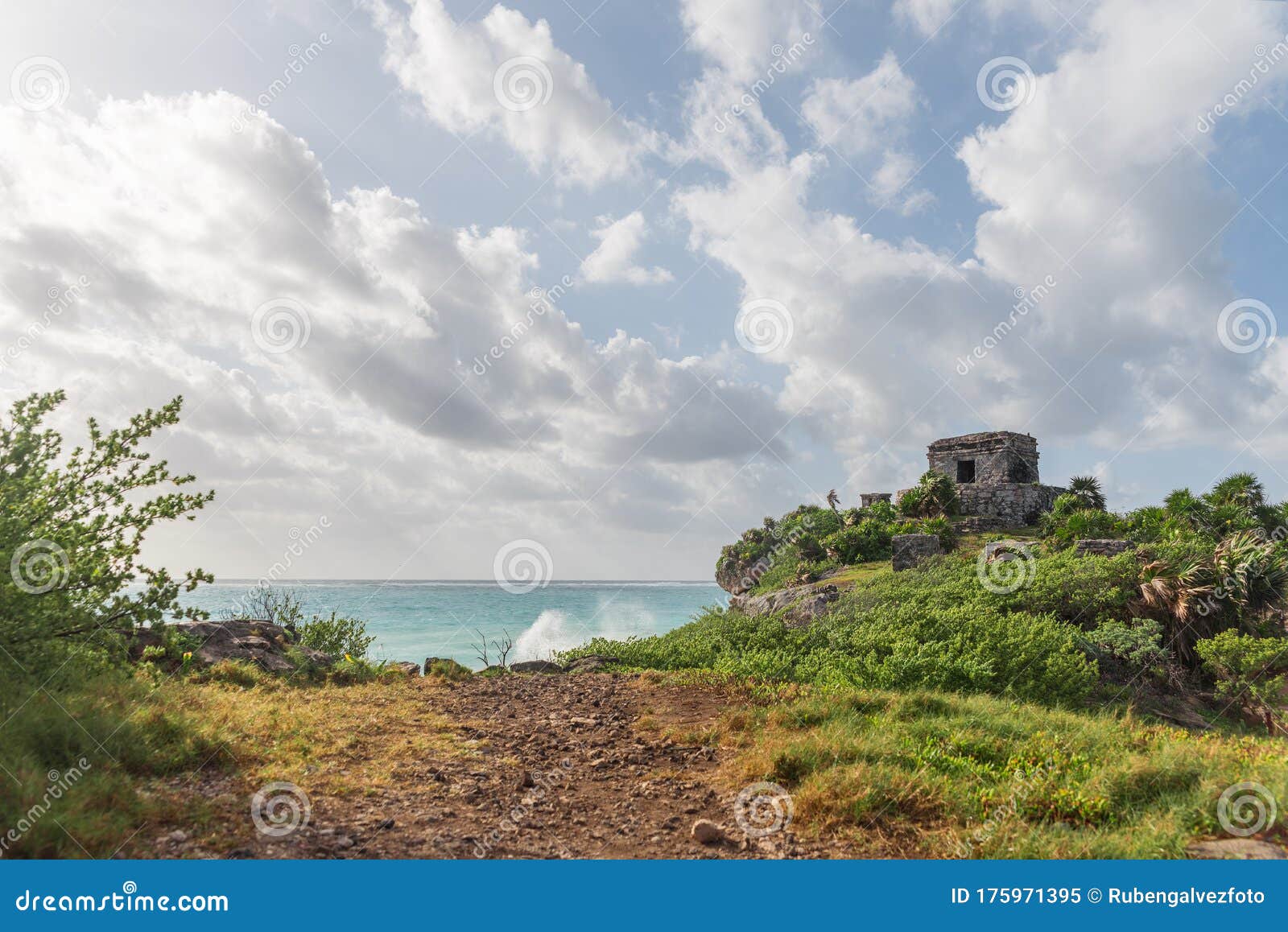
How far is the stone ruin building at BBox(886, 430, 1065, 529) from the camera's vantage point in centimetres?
3666

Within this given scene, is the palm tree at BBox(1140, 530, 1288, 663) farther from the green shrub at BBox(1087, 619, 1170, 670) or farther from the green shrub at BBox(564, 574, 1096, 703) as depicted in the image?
the green shrub at BBox(564, 574, 1096, 703)

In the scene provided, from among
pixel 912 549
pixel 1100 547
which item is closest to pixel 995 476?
pixel 912 549

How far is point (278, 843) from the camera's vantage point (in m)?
5.27

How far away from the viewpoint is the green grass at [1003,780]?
211 inches

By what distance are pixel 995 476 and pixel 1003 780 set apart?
36.0m

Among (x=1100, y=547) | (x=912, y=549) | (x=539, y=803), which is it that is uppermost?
(x=912, y=549)

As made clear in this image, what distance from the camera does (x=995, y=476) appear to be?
3834 cm

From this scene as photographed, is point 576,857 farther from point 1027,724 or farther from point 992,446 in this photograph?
point 992,446

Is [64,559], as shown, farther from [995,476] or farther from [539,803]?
[995,476]

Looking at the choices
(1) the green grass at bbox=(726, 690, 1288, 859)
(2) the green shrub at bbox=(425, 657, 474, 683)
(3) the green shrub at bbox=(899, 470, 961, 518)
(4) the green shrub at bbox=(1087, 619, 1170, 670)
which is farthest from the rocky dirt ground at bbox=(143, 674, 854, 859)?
(3) the green shrub at bbox=(899, 470, 961, 518)

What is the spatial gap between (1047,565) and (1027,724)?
37.8ft

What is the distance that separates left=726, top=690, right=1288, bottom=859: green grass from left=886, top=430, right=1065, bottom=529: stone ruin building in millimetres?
29872

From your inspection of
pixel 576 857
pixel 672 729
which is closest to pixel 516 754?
pixel 672 729

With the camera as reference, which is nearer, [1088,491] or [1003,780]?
[1003,780]
